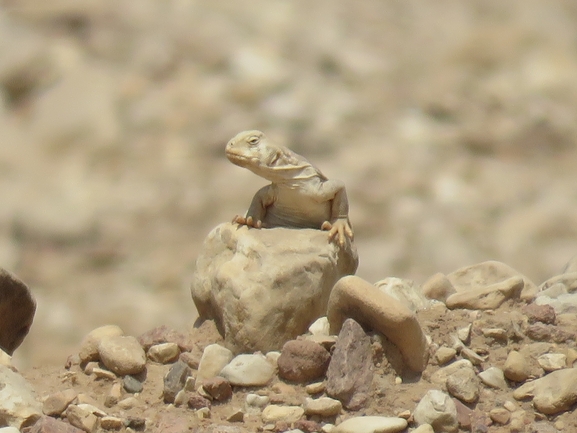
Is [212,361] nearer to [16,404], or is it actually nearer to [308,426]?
[308,426]

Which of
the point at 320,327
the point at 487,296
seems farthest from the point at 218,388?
the point at 487,296

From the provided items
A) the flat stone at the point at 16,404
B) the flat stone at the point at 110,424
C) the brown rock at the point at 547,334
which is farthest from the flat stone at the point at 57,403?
the brown rock at the point at 547,334

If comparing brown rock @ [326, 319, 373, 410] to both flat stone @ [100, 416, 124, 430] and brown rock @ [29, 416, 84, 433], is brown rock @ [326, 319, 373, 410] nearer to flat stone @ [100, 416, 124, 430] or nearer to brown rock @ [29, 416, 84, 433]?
flat stone @ [100, 416, 124, 430]

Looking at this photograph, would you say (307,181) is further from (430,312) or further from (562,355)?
(562,355)

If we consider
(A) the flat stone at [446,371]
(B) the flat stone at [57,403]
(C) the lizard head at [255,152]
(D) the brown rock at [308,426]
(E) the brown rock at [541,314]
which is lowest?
(B) the flat stone at [57,403]

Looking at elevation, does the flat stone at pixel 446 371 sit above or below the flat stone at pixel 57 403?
above

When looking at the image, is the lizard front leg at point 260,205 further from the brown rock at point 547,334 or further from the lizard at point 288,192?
the brown rock at point 547,334

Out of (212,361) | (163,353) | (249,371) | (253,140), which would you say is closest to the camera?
(249,371)

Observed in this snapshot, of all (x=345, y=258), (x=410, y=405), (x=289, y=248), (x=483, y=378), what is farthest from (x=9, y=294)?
(x=483, y=378)

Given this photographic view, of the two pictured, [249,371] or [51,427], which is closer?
[51,427]
